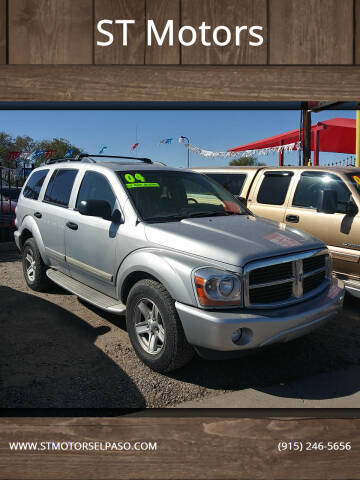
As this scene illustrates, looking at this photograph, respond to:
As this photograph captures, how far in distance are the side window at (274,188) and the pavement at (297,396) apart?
9.92ft

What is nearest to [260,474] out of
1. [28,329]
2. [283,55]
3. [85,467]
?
[85,467]

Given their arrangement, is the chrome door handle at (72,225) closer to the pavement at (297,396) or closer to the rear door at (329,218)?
the pavement at (297,396)

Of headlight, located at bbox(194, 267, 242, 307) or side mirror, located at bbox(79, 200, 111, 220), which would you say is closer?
headlight, located at bbox(194, 267, 242, 307)

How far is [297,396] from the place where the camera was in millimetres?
2893

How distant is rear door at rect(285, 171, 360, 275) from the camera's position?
4.67 m

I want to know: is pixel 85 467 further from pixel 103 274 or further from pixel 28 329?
pixel 28 329

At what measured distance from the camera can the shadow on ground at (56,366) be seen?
113 inches

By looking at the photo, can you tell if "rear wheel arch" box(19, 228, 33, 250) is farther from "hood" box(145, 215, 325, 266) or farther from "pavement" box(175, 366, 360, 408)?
"pavement" box(175, 366, 360, 408)

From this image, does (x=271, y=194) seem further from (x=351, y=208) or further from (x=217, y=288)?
(x=217, y=288)

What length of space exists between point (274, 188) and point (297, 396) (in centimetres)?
348

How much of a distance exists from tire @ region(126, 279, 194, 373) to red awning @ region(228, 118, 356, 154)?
148 cm

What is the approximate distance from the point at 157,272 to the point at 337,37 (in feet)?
6.17

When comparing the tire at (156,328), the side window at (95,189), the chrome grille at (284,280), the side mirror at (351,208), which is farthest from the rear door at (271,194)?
the tire at (156,328)

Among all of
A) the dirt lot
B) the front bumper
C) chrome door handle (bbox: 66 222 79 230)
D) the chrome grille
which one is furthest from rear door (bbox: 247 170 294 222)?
the front bumper
